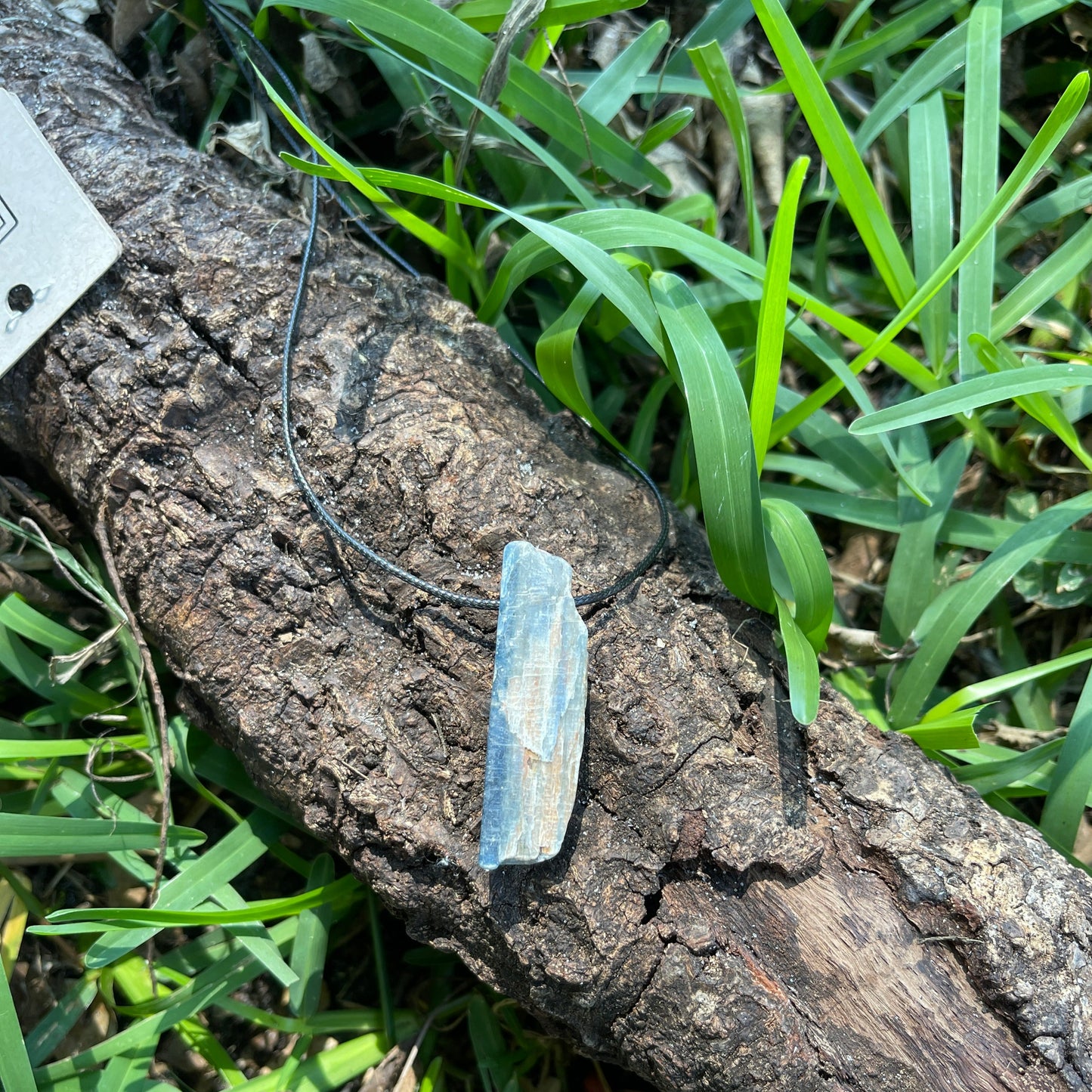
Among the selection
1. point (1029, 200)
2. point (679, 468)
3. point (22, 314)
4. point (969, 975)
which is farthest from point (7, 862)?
point (1029, 200)

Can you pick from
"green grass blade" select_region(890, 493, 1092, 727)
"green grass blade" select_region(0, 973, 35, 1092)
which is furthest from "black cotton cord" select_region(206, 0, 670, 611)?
"green grass blade" select_region(0, 973, 35, 1092)

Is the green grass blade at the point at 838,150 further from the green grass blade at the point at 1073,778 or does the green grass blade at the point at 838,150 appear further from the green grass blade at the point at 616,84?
the green grass blade at the point at 1073,778

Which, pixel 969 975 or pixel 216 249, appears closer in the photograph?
pixel 969 975

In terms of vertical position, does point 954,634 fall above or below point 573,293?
below

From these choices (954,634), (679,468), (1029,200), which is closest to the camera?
(954,634)

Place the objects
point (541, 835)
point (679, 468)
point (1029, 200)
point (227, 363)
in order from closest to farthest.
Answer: point (541, 835) < point (227, 363) < point (679, 468) < point (1029, 200)

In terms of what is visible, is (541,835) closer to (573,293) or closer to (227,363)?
(227,363)

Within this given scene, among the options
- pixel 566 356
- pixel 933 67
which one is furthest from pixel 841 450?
pixel 933 67

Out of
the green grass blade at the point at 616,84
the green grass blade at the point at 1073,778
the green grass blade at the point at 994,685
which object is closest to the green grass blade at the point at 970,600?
the green grass blade at the point at 994,685

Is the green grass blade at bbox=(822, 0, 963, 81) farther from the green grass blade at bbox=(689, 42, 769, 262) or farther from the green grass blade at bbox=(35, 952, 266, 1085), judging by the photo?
the green grass blade at bbox=(35, 952, 266, 1085)
